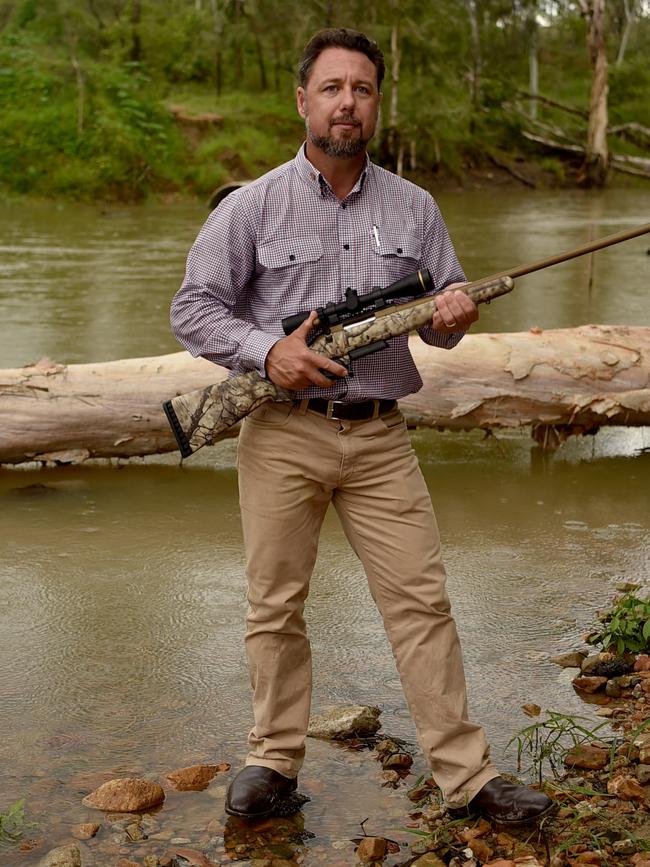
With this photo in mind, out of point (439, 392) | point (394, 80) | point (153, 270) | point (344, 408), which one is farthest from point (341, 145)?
point (394, 80)

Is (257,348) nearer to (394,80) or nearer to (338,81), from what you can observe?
(338,81)

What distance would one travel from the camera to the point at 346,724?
394cm

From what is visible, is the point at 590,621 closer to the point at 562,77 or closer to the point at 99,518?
the point at 99,518

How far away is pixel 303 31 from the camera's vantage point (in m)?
33.0

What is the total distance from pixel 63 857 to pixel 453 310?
1801mm

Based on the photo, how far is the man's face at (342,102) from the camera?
3.34 metres

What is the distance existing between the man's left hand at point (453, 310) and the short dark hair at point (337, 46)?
0.67 meters

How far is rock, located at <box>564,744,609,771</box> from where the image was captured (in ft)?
12.0

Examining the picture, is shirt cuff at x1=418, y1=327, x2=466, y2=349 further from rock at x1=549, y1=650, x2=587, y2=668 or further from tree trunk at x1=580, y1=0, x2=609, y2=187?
tree trunk at x1=580, y1=0, x2=609, y2=187

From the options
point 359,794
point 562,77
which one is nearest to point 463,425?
point 359,794

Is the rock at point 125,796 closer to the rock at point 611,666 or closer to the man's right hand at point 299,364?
the man's right hand at point 299,364

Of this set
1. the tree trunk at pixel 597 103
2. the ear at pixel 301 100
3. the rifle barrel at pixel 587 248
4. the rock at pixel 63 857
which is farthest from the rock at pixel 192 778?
the tree trunk at pixel 597 103

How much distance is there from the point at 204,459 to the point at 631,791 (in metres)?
4.57

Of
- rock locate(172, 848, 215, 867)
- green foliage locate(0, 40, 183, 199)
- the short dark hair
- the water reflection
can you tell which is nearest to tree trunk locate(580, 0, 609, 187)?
the water reflection
